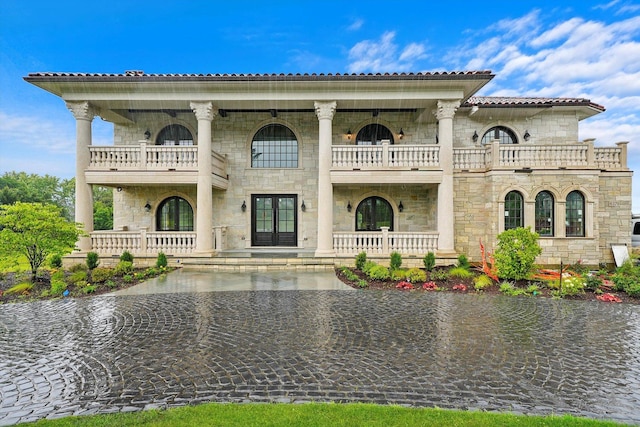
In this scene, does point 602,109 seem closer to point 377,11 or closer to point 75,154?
point 377,11

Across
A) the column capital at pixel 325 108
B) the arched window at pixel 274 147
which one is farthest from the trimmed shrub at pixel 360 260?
the arched window at pixel 274 147

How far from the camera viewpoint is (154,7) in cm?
1788

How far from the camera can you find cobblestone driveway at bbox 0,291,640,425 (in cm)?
349

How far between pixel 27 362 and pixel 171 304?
310cm

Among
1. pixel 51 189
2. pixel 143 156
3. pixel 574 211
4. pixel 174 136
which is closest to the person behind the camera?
pixel 574 211

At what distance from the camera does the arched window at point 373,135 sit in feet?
48.8

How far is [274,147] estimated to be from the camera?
15.0 meters

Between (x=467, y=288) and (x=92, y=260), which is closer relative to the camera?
(x=467, y=288)

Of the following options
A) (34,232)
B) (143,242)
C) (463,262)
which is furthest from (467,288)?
(34,232)

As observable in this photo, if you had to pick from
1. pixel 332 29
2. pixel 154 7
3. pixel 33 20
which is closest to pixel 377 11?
pixel 332 29

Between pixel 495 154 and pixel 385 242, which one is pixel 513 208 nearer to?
pixel 495 154

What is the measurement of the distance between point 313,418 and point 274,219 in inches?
482

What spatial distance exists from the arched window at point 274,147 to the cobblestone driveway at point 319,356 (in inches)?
348

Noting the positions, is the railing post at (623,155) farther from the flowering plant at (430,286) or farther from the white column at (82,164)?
the white column at (82,164)
